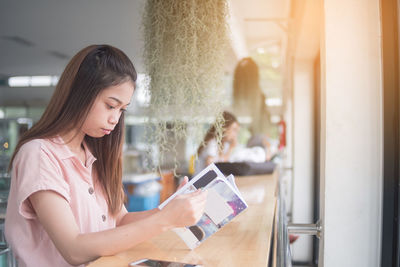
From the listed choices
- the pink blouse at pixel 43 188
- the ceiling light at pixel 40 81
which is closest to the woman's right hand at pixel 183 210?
the pink blouse at pixel 43 188

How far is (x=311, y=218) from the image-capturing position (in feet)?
12.0

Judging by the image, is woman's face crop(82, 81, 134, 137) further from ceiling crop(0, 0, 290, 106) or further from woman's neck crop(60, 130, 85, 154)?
ceiling crop(0, 0, 290, 106)

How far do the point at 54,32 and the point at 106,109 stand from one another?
2.59m

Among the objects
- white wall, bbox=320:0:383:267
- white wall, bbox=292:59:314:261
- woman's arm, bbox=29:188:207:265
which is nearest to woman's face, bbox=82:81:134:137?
woman's arm, bbox=29:188:207:265

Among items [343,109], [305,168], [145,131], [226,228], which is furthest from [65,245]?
[305,168]

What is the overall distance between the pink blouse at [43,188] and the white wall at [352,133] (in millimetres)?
762

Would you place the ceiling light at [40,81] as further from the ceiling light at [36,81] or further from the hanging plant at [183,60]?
the hanging plant at [183,60]

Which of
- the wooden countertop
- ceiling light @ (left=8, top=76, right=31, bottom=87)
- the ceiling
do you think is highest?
the ceiling

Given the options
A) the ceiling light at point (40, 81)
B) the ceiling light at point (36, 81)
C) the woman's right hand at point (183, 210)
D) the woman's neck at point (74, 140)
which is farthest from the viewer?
the ceiling light at point (40, 81)

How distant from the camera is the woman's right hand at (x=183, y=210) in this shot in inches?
35.6

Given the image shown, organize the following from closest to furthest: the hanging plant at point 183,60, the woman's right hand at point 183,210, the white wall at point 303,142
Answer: the woman's right hand at point 183,210
the hanging plant at point 183,60
the white wall at point 303,142

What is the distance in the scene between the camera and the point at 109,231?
3.08 ft

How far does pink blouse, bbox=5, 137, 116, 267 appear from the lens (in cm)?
97

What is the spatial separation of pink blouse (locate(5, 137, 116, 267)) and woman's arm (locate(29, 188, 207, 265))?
6 cm
